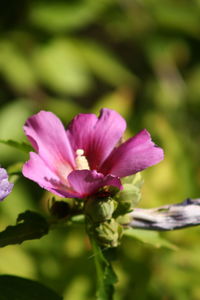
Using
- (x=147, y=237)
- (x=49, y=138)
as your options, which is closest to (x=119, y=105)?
(x=147, y=237)

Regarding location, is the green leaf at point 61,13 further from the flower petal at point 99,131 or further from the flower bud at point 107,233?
the flower bud at point 107,233

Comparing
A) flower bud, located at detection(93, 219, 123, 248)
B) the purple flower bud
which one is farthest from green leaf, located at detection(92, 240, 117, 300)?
the purple flower bud

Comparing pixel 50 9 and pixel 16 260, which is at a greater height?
pixel 50 9

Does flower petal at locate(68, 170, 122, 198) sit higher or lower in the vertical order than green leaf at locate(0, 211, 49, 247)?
higher

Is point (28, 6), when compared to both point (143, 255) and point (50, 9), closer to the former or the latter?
point (50, 9)

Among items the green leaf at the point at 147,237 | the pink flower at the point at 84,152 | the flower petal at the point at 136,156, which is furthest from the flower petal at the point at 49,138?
the green leaf at the point at 147,237

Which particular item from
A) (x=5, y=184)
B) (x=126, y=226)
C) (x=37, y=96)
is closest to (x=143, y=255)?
(x=126, y=226)

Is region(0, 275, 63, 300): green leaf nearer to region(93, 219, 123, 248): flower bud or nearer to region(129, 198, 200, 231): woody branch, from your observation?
region(93, 219, 123, 248): flower bud

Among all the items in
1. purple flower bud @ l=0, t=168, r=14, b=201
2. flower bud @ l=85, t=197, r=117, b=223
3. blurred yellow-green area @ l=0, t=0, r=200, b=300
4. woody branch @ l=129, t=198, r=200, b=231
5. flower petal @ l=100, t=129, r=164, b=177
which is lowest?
blurred yellow-green area @ l=0, t=0, r=200, b=300
